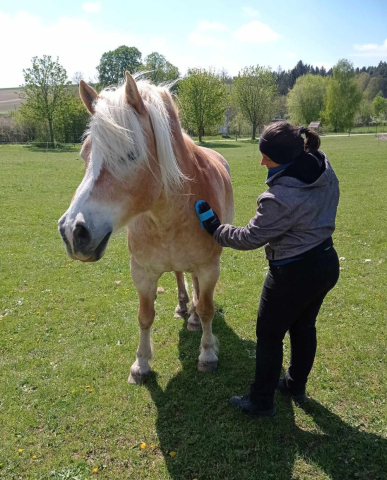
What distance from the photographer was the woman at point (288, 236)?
7.94ft

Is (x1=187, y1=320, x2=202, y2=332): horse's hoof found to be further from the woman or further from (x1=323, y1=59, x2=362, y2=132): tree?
(x1=323, y1=59, x2=362, y2=132): tree

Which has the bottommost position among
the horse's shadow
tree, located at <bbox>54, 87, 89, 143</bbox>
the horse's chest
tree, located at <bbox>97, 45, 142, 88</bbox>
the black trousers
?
the horse's shadow

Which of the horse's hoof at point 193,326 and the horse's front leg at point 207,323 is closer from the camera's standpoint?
the horse's front leg at point 207,323

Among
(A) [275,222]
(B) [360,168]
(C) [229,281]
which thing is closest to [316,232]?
(A) [275,222]

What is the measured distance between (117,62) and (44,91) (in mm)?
30599

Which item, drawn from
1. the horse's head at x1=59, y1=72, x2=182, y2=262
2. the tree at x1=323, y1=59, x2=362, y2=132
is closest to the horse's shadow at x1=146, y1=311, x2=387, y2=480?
the horse's head at x1=59, y1=72, x2=182, y2=262

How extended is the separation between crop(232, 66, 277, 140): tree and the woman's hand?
5362cm

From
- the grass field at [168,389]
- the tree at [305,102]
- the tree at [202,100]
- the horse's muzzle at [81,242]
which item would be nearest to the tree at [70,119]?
the tree at [202,100]

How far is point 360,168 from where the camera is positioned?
18047 millimetres

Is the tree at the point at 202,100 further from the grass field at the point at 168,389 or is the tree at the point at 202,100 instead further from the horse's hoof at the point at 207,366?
the horse's hoof at the point at 207,366

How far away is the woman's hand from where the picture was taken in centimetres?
287

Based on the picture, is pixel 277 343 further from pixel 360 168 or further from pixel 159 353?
pixel 360 168

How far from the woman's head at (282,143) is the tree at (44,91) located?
45476 millimetres

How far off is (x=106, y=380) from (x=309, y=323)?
2098 mm
